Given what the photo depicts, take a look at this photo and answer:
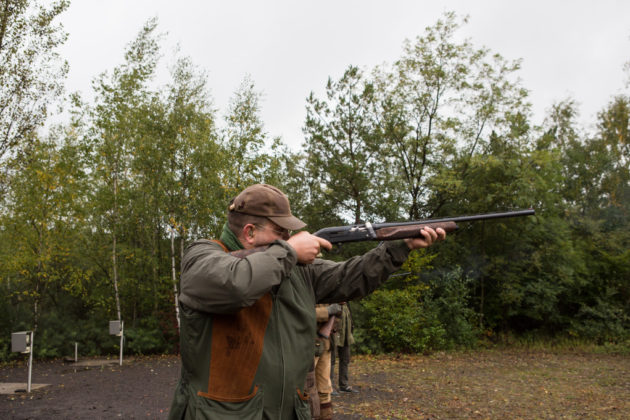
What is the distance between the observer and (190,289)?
1.92 meters

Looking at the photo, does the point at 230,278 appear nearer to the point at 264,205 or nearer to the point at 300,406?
the point at 264,205

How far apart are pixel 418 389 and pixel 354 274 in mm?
7824

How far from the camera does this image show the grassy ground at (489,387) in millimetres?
7410

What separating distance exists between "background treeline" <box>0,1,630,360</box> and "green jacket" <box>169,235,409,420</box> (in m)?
13.0

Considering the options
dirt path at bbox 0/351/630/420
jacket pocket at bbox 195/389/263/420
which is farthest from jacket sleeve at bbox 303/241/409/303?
dirt path at bbox 0/351/630/420

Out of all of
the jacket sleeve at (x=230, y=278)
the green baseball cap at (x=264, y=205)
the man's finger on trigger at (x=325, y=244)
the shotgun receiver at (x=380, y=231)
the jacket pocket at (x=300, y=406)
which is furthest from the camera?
the shotgun receiver at (x=380, y=231)

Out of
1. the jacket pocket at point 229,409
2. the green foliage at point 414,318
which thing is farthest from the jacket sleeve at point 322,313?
the green foliage at point 414,318

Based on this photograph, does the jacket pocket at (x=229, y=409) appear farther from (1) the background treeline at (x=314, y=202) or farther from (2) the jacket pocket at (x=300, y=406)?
(1) the background treeline at (x=314, y=202)

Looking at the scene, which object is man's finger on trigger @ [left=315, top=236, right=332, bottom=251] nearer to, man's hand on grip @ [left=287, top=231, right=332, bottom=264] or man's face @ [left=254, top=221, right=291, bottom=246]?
man's hand on grip @ [left=287, top=231, right=332, bottom=264]

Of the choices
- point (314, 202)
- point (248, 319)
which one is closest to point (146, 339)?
point (314, 202)

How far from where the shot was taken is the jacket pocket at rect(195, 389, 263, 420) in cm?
188

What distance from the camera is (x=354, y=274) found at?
2.46m

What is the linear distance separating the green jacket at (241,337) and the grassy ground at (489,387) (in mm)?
5581

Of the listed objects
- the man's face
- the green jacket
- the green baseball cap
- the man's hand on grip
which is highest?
the green baseball cap
